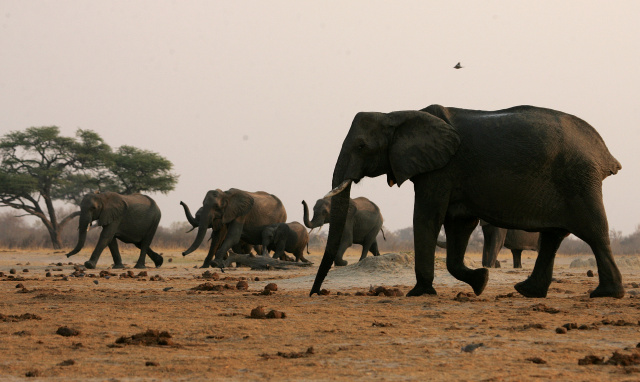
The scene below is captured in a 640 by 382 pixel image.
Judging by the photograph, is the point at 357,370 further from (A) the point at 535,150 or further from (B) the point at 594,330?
(A) the point at 535,150

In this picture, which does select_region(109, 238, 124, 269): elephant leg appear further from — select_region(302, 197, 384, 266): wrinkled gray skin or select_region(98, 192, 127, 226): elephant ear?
select_region(302, 197, 384, 266): wrinkled gray skin

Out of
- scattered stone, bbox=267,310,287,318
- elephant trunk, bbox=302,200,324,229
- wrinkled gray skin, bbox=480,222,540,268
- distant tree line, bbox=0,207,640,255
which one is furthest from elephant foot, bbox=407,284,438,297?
distant tree line, bbox=0,207,640,255

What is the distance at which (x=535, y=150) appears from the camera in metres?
9.69

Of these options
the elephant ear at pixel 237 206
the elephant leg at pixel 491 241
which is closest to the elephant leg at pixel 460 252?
the elephant leg at pixel 491 241

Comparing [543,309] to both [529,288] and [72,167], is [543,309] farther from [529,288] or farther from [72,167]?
[72,167]

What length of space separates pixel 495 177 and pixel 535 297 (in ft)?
5.70

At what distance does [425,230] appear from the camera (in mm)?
9953

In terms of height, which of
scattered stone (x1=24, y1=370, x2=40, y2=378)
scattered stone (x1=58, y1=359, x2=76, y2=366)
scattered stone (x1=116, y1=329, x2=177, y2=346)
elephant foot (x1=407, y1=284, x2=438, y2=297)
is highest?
elephant foot (x1=407, y1=284, x2=438, y2=297)

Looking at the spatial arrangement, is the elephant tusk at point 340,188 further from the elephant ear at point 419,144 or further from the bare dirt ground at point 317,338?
the bare dirt ground at point 317,338

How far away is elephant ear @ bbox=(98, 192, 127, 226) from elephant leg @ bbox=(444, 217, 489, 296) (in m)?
15.4

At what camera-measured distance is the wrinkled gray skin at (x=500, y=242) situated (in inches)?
826

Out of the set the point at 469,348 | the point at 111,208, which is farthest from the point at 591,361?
the point at 111,208

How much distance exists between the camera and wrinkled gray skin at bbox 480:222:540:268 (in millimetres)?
20984

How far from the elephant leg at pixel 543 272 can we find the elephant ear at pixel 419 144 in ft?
5.88
